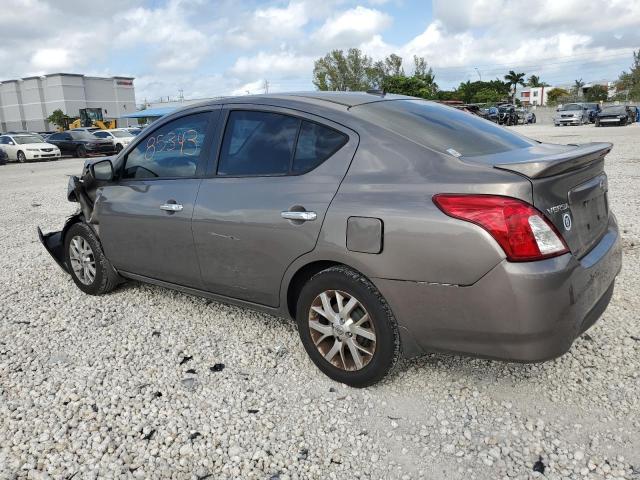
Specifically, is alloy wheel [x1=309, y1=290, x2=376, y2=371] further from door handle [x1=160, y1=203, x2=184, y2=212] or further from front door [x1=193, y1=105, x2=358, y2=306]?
door handle [x1=160, y1=203, x2=184, y2=212]

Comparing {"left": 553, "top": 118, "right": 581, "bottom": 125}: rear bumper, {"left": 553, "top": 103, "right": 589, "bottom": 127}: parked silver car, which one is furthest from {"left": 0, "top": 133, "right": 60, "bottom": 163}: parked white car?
{"left": 553, "top": 103, "right": 589, "bottom": 127}: parked silver car

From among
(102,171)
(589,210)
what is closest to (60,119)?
(102,171)

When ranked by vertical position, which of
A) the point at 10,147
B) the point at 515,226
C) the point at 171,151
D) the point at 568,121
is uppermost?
the point at 171,151

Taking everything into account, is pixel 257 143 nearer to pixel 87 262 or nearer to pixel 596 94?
pixel 87 262

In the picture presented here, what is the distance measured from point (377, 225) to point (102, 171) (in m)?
2.62

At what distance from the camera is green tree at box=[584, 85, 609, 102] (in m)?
75.4

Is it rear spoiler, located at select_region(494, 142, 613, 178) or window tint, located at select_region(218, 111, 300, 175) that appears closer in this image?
rear spoiler, located at select_region(494, 142, 613, 178)

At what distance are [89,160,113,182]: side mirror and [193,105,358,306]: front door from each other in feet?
3.71

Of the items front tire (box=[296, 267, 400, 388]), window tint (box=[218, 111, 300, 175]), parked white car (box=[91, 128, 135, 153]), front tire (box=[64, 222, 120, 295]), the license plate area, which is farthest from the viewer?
parked white car (box=[91, 128, 135, 153])

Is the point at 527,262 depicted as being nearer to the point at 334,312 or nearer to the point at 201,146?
the point at 334,312

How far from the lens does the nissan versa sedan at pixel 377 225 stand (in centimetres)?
248

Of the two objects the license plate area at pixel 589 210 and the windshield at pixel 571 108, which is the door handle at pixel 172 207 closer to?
the license plate area at pixel 589 210

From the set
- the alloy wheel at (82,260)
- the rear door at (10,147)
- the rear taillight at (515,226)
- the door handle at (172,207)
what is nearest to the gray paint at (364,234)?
the rear taillight at (515,226)

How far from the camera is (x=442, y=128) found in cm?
318
